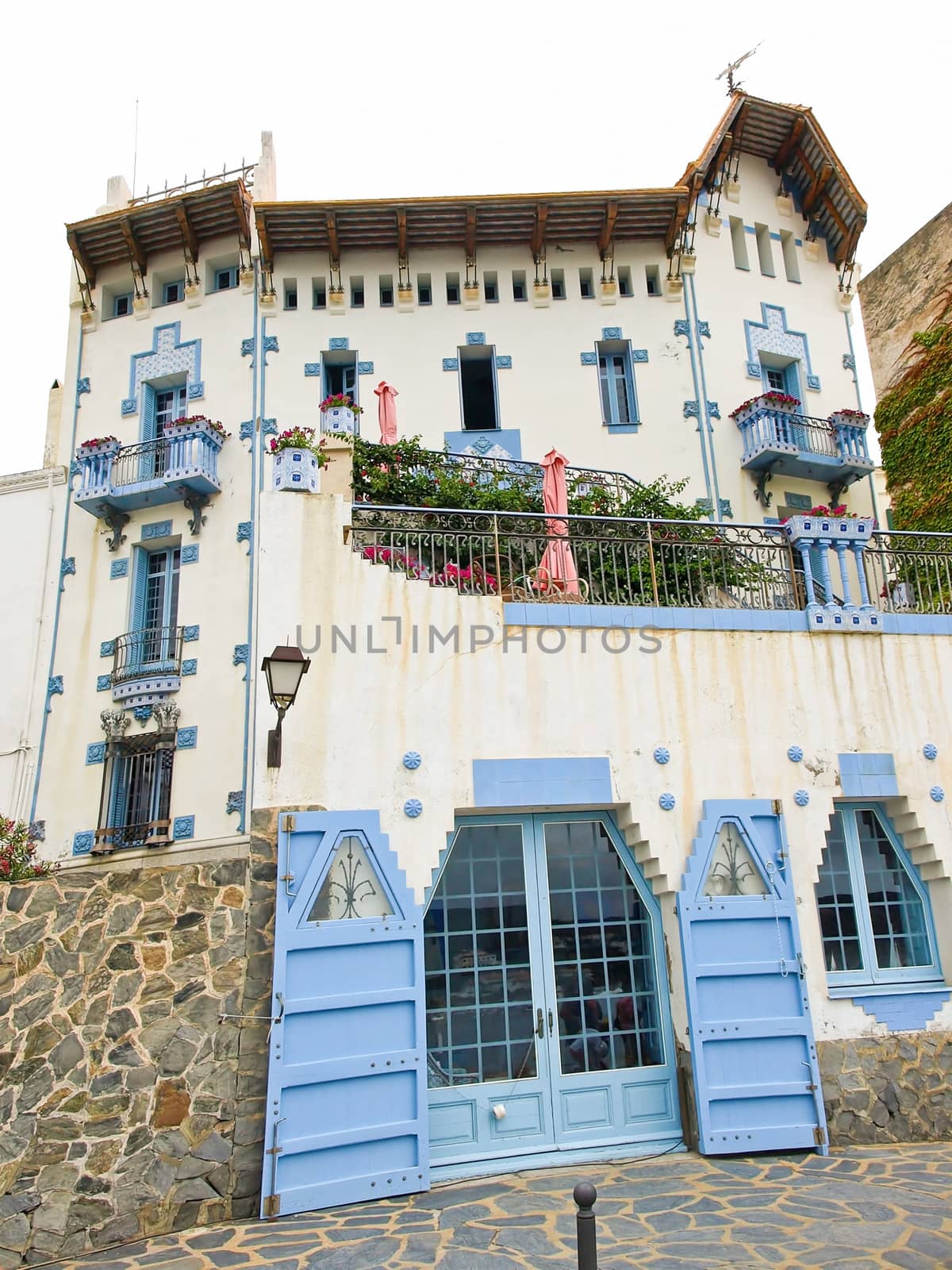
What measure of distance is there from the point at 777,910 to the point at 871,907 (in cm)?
124

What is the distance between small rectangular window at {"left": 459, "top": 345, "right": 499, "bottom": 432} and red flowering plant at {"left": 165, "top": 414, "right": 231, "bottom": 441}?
166 inches

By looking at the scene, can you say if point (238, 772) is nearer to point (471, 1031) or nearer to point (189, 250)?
point (471, 1031)

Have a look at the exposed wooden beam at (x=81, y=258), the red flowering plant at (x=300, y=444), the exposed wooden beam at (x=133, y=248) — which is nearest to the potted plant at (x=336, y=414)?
the red flowering plant at (x=300, y=444)

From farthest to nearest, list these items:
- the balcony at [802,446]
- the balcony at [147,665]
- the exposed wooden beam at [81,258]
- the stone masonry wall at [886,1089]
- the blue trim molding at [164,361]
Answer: the exposed wooden beam at [81,258]
the blue trim molding at [164,361]
the balcony at [802,446]
the balcony at [147,665]
the stone masonry wall at [886,1089]

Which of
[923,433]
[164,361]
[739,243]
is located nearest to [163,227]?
[164,361]

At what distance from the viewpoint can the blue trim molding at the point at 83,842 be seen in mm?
14776

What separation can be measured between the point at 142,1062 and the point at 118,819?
30.7 feet

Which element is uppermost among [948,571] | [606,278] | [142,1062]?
[606,278]

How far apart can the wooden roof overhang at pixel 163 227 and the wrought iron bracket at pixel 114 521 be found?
15.7 ft

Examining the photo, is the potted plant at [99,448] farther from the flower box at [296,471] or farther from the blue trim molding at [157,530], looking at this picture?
the flower box at [296,471]

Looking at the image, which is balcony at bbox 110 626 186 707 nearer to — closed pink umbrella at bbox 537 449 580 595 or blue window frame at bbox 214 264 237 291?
blue window frame at bbox 214 264 237 291

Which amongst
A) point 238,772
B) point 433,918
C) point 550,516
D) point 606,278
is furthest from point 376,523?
point 606,278

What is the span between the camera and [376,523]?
27.9 ft

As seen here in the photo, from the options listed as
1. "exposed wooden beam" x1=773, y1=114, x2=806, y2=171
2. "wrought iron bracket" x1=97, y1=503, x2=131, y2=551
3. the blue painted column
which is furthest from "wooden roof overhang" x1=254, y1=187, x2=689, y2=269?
the blue painted column
